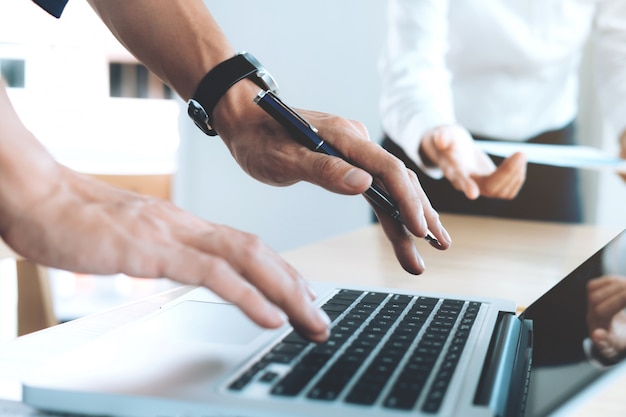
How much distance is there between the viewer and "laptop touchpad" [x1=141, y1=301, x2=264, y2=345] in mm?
449

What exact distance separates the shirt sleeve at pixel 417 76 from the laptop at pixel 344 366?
966 millimetres

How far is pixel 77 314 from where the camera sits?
99.4 inches

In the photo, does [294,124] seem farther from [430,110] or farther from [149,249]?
[430,110]

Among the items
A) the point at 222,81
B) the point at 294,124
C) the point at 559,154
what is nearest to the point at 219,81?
the point at 222,81

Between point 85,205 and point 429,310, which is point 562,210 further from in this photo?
point 85,205

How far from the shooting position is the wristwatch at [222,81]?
0.68 m

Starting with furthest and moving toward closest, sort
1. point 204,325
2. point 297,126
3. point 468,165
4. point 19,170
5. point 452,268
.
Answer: point 468,165 < point 452,268 < point 297,126 < point 204,325 < point 19,170

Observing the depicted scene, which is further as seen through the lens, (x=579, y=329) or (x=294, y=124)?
(x=294, y=124)

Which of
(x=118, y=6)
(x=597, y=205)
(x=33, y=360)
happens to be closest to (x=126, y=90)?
(x=597, y=205)

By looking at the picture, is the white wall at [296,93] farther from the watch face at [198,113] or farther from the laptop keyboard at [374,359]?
the laptop keyboard at [374,359]

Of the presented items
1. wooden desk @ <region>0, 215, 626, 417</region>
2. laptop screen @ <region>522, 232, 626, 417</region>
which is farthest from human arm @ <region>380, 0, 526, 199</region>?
laptop screen @ <region>522, 232, 626, 417</region>

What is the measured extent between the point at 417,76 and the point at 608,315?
117cm

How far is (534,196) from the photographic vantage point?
1.65 meters

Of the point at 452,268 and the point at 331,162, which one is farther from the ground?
the point at 331,162
